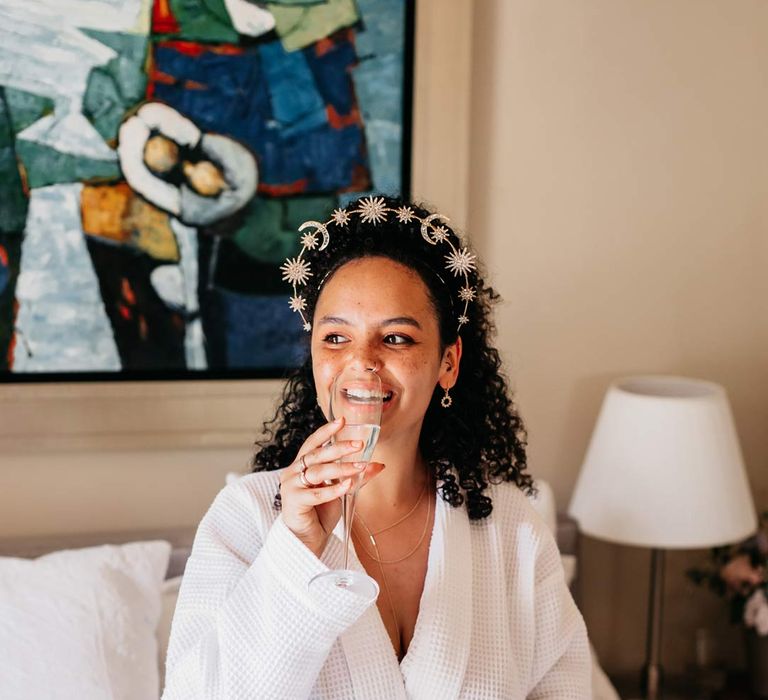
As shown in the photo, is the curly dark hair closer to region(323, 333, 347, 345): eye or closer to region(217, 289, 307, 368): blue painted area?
region(323, 333, 347, 345): eye

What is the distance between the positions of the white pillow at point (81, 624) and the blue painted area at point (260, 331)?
51 centimetres

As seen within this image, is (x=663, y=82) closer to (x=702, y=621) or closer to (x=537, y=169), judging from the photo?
(x=537, y=169)

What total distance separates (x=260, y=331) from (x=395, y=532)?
33.5 inches

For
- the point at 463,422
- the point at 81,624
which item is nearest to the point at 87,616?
the point at 81,624

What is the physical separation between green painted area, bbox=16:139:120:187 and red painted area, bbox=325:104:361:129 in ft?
1.62

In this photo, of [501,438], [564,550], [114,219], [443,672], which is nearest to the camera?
[443,672]

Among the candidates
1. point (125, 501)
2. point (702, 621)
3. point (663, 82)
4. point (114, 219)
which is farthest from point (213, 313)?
point (702, 621)

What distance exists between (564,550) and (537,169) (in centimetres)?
94

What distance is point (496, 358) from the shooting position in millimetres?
1870

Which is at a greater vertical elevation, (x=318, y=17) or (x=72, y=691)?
(x=318, y=17)

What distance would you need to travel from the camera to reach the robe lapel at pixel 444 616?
5.20 ft

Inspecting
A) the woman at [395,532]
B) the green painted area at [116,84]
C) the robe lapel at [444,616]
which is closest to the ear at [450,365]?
the woman at [395,532]

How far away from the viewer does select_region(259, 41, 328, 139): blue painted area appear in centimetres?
237

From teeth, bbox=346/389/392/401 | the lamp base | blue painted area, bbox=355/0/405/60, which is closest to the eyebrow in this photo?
teeth, bbox=346/389/392/401
